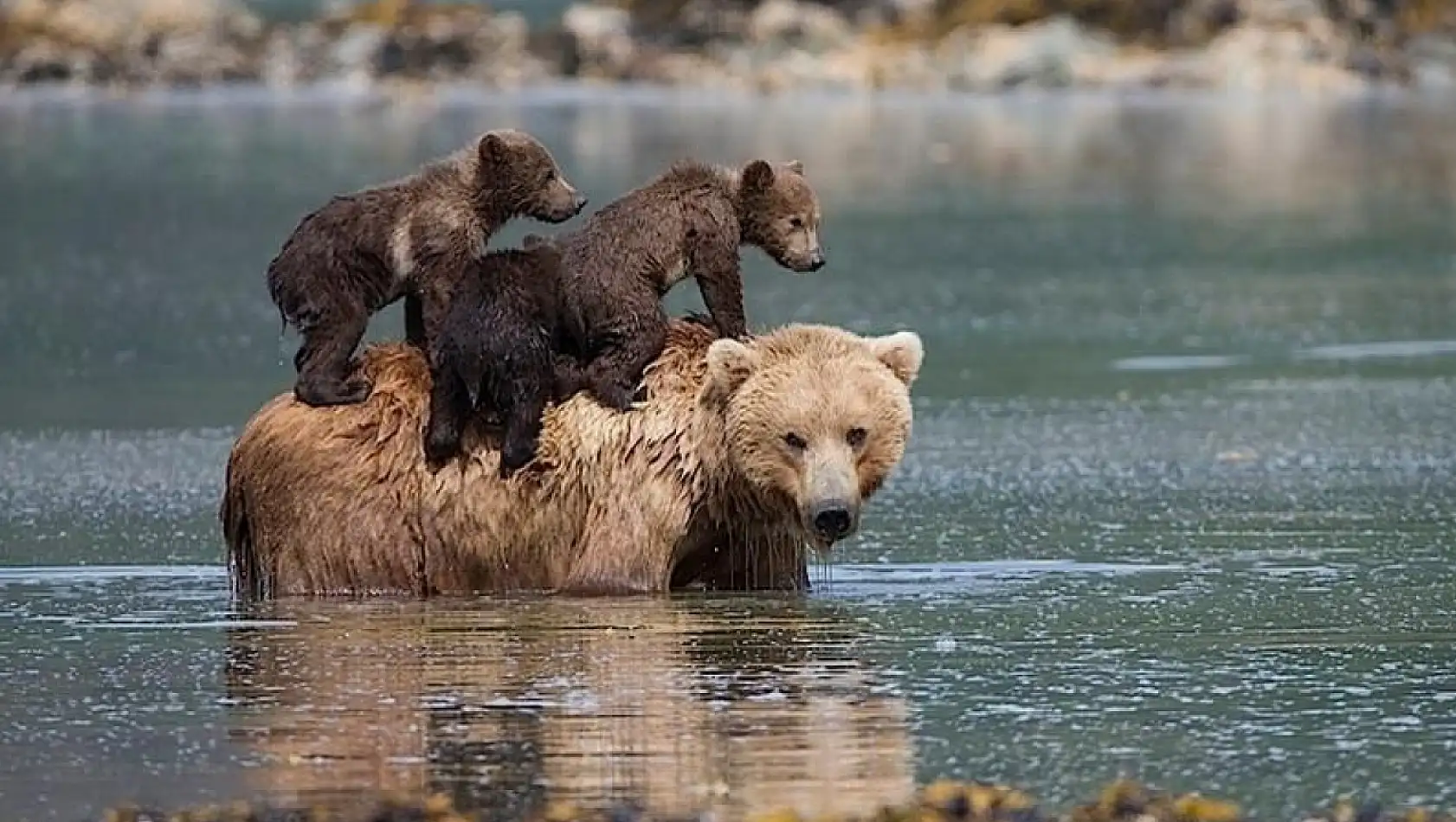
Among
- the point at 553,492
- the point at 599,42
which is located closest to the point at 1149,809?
the point at 553,492

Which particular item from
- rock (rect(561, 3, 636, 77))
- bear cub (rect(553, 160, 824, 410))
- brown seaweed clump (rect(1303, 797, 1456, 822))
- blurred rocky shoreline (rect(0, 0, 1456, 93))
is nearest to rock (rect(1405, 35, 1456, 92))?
blurred rocky shoreline (rect(0, 0, 1456, 93))

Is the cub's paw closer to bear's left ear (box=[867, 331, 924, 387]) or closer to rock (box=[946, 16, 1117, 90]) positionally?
bear's left ear (box=[867, 331, 924, 387])

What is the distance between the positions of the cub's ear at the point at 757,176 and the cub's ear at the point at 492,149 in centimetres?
72

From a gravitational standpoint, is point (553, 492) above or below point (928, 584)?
above

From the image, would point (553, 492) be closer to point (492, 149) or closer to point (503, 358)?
point (503, 358)

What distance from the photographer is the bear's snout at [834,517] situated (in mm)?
9117

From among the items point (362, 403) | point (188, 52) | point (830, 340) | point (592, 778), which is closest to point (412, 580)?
point (362, 403)

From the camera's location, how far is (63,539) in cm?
1146

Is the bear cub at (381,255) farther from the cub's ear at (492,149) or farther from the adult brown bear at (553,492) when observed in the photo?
the adult brown bear at (553,492)

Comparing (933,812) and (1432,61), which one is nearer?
(933,812)

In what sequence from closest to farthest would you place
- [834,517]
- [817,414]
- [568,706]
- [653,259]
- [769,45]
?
[568,706] → [834,517] → [817,414] → [653,259] → [769,45]

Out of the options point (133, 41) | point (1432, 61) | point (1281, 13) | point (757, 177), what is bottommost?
point (757, 177)

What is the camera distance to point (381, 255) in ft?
32.8

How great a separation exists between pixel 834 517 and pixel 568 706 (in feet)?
4.25
